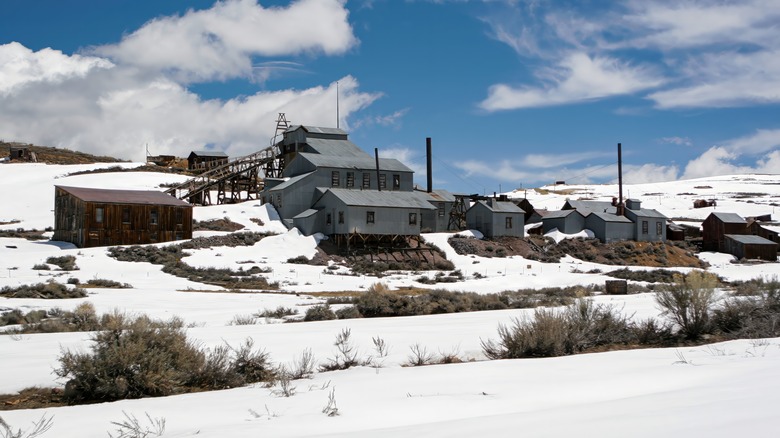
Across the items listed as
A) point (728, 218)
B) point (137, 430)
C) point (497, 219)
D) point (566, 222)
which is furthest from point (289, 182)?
point (137, 430)

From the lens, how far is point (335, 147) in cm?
6594

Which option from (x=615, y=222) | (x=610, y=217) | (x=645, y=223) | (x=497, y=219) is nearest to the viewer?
(x=497, y=219)

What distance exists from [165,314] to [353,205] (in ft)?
109

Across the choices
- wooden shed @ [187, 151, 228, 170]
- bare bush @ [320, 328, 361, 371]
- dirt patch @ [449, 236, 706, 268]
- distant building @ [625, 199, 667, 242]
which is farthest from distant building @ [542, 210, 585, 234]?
bare bush @ [320, 328, 361, 371]

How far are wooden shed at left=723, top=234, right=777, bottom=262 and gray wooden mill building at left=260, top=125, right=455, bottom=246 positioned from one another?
97.3ft

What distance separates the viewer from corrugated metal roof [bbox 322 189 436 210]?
52.8 meters

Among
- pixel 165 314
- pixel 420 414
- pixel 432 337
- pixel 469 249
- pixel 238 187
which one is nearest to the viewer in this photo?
pixel 420 414

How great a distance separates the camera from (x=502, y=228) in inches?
2484

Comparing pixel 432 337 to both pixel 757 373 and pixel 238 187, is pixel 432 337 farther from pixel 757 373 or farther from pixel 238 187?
pixel 238 187

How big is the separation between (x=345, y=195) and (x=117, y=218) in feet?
59.2

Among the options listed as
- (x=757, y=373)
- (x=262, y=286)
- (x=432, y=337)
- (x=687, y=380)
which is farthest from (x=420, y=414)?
(x=262, y=286)

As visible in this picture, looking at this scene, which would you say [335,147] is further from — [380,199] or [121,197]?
[121,197]

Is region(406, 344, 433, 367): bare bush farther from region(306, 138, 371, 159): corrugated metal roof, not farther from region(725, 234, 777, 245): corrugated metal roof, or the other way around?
region(725, 234, 777, 245): corrugated metal roof

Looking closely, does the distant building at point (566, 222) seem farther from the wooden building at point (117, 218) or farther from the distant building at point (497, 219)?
the wooden building at point (117, 218)
